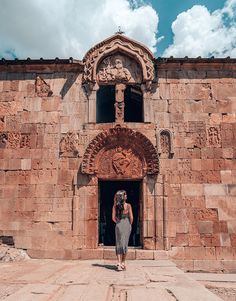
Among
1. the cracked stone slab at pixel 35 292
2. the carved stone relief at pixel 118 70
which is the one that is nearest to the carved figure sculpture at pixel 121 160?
the carved stone relief at pixel 118 70

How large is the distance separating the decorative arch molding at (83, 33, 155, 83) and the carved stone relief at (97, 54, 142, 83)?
154mm

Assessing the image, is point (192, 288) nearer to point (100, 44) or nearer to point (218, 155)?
point (218, 155)

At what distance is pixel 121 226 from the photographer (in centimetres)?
695

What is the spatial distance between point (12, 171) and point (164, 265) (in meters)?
5.10

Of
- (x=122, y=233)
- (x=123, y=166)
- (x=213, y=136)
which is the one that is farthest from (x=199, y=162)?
(x=122, y=233)

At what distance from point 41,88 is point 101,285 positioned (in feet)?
22.9

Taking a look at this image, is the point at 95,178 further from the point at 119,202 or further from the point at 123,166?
the point at 119,202

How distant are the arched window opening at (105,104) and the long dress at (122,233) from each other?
17.5 ft

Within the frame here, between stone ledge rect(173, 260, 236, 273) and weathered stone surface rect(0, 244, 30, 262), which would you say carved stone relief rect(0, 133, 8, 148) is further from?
stone ledge rect(173, 260, 236, 273)

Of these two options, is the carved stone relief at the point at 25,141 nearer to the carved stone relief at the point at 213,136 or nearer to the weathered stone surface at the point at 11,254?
the weathered stone surface at the point at 11,254

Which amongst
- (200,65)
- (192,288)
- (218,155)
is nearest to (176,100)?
(200,65)

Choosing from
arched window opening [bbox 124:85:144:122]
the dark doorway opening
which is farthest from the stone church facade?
arched window opening [bbox 124:85:144:122]

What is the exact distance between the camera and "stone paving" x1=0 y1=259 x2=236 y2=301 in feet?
14.3

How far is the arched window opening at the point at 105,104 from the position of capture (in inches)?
470
